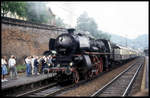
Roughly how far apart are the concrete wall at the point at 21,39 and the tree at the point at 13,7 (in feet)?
17.7

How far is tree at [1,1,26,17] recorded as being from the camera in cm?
2626

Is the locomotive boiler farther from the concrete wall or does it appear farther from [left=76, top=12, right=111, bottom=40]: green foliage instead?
[left=76, top=12, right=111, bottom=40]: green foliage

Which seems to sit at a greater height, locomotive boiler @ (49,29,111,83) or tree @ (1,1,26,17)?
tree @ (1,1,26,17)

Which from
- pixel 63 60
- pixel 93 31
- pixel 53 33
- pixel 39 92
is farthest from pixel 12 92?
pixel 93 31

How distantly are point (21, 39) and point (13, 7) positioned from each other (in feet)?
25.4

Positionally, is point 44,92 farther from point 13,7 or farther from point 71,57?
point 13,7

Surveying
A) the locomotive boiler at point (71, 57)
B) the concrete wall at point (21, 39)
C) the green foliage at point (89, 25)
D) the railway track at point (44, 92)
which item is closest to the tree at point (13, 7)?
the concrete wall at point (21, 39)

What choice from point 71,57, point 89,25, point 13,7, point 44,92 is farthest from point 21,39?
point 89,25

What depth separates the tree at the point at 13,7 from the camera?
26.3 metres

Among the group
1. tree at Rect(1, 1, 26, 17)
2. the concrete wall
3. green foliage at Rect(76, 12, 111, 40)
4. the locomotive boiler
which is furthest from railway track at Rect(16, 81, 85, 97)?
green foliage at Rect(76, 12, 111, 40)

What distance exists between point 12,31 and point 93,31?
92.4 ft

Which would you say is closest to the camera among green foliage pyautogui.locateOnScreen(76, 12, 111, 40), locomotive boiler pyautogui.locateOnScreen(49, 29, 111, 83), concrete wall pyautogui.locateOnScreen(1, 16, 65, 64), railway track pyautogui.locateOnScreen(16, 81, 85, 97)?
railway track pyautogui.locateOnScreen(16, 81, 85, 97)

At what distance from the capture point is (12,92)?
1032 cm

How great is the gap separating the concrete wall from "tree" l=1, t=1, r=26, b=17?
539cm
